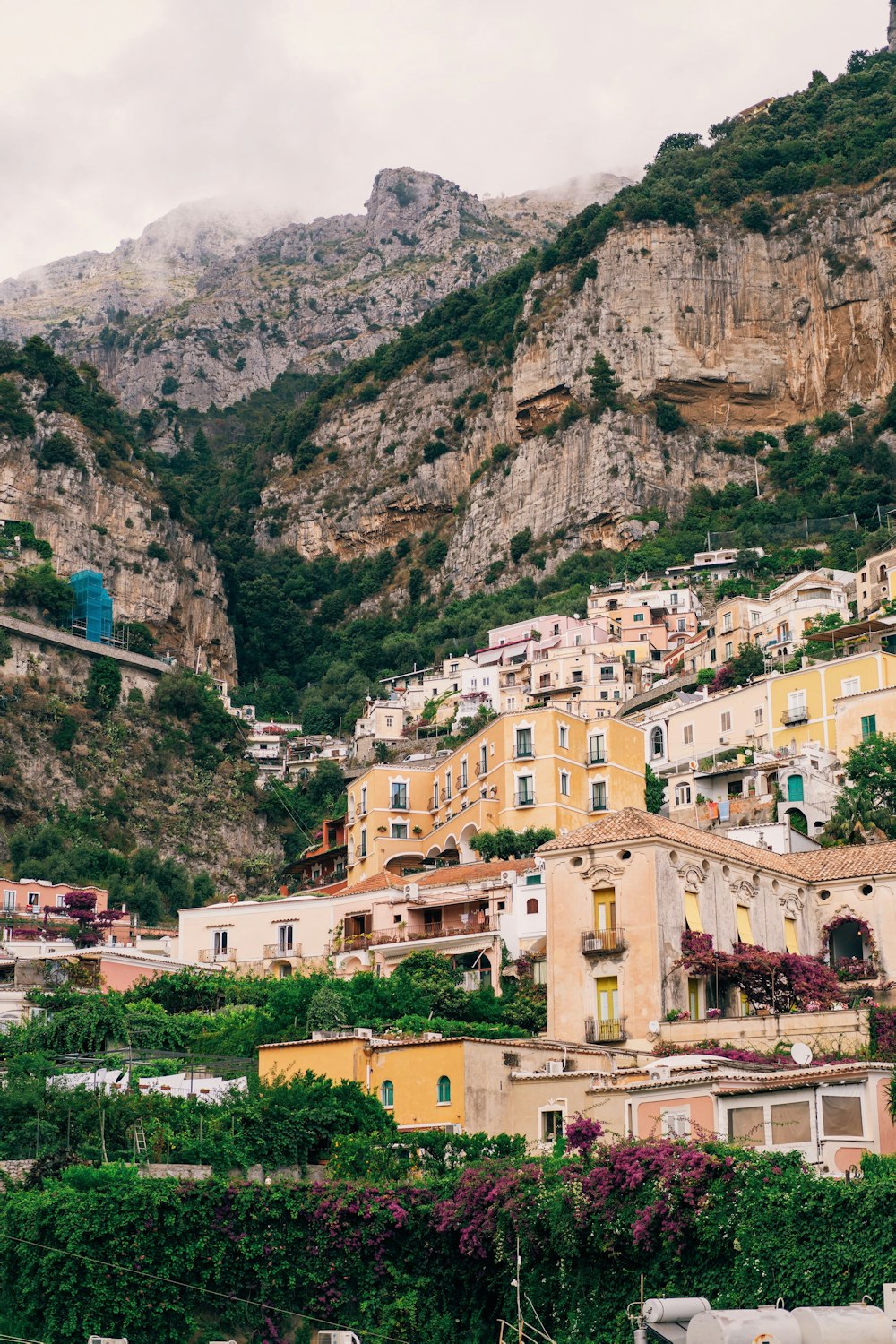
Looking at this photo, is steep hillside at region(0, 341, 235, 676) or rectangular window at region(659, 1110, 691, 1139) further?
steep hillside at region(0, 341, 235, 676)

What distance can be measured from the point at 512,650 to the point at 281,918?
172ft

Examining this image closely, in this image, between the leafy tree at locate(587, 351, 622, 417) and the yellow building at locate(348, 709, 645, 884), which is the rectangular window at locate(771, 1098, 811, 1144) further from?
the leafy tree at locate(587, 351, 622, 417)

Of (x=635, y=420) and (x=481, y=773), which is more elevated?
(x=635, y=420)

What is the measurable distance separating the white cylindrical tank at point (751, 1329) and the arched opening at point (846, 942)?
112 feet

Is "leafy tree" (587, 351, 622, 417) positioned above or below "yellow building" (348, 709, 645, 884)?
above

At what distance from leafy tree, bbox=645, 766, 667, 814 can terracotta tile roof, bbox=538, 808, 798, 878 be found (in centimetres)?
2191

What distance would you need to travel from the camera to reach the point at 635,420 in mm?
132625

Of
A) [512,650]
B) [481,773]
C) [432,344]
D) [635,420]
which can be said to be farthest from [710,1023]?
[432,344]

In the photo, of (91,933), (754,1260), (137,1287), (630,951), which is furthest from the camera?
(91,933)

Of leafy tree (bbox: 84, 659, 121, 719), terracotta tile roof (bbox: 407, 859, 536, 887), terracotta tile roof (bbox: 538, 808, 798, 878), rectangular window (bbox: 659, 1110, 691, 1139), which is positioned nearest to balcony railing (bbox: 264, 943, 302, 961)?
terracotta tile roof (bbox: 407, 859, 536, 887)

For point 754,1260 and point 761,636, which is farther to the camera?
point 761,636

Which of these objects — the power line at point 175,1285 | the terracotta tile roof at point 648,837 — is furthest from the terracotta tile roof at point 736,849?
the power line at point 175,1285

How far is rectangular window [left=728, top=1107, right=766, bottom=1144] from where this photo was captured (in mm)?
30375

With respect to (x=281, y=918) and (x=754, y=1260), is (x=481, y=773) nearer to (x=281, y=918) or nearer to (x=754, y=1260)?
(x=281, y=918)
